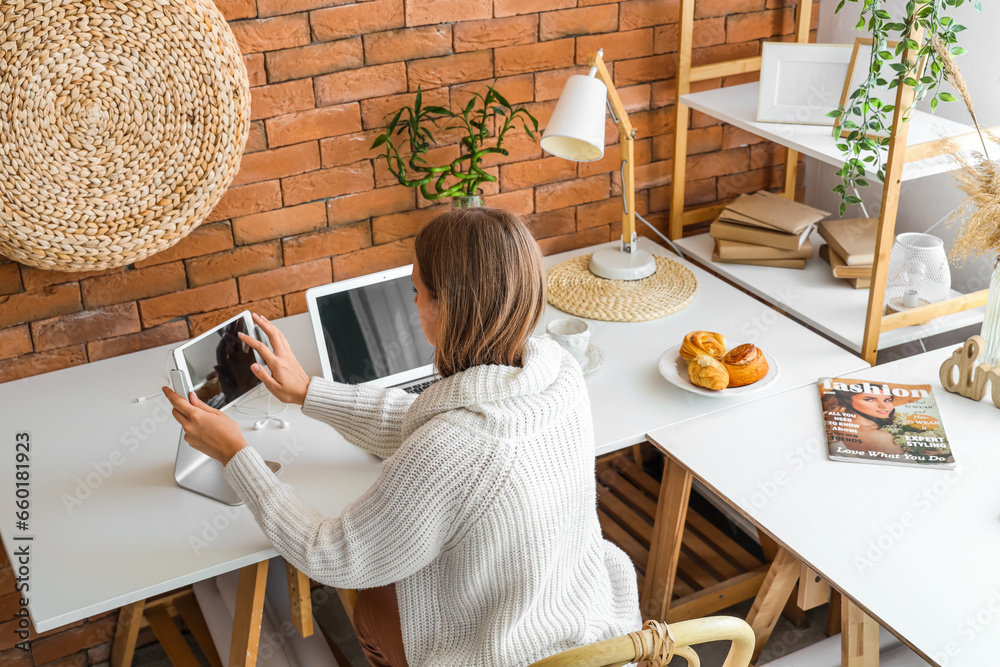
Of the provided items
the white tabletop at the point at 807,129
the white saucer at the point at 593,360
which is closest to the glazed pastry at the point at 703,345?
the white saucer at the point at 593,360

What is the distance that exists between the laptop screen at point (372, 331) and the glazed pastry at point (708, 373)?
1.68 feet

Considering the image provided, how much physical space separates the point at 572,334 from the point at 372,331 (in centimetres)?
39

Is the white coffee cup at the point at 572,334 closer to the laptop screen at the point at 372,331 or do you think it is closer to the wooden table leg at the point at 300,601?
the laptop screen at the point at 372,331

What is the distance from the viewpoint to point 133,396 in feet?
5.82

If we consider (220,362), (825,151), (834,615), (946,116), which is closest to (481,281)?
(220,362)

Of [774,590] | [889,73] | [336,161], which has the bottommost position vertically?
[774,590]

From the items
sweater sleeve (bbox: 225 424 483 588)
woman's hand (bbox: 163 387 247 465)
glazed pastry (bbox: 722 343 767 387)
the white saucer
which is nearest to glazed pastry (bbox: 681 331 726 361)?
glazed pastry (bbox: 722 343 767 387)

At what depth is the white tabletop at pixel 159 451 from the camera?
1321 mm

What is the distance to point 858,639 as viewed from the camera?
1.46 metres

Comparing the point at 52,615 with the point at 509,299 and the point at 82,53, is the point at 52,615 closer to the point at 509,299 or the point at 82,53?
the point at 509,299

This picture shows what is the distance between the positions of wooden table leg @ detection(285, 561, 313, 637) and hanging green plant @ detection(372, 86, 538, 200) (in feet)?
2.93

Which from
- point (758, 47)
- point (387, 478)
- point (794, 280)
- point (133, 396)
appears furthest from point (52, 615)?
point (758, 47)

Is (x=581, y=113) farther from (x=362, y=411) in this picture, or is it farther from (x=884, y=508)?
(x=884, y=508)

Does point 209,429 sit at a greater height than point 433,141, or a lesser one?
lesser
